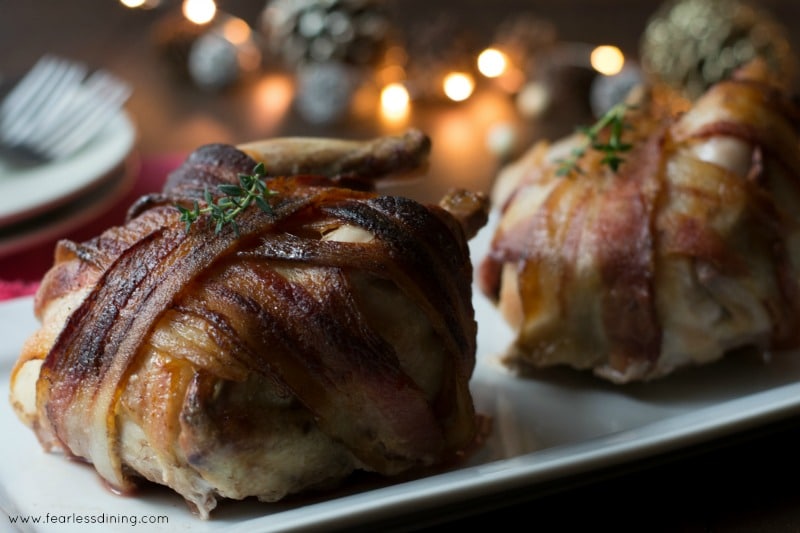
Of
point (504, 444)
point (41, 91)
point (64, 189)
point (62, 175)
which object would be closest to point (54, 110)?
point (41, 91)

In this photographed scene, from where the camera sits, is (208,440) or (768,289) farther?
(768,289)

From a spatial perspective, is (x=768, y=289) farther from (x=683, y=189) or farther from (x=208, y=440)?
(x=208, y=440)

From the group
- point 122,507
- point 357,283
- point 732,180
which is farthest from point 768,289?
point 122,507

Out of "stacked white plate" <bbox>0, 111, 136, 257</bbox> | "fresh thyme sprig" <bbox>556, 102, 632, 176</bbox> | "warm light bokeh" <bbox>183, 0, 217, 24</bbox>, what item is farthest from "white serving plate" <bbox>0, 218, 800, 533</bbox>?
"warm light bokeh" <bbox>183, 0, 217, 24</bbox>

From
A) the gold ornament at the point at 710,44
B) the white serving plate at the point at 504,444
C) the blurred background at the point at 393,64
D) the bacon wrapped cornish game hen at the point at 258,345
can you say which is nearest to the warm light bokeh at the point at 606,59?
the blurred background at the point at 393,64

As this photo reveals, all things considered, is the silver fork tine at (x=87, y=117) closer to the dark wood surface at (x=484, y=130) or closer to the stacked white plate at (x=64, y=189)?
the stacked white plate at (x=64, y=189)
